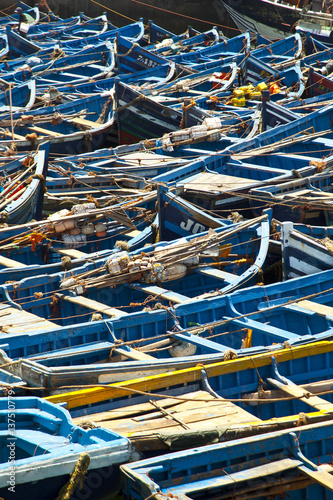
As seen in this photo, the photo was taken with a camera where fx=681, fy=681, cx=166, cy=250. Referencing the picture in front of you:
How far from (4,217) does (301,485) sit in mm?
8980

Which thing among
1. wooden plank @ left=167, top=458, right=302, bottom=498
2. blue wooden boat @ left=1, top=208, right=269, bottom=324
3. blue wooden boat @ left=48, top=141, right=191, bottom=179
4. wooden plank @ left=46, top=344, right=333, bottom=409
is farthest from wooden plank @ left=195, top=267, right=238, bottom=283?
blue wooden boat @ left=48, top=141, right=191, bottom=179

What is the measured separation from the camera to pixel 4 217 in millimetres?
14719

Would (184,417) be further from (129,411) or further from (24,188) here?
(24,188)

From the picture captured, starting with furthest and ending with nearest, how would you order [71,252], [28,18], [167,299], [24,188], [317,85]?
[28,18] < [317,85] < [24,188] < [71,252] < [167,299]

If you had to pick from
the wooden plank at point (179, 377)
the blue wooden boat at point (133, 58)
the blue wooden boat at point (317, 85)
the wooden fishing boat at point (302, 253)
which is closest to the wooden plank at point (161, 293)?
the wooden plank at point (179, 377)

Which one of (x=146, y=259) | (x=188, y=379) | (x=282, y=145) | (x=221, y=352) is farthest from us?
(x=282, y=145)

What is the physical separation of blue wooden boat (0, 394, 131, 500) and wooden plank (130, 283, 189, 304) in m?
3.82

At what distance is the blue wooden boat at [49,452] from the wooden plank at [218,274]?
5.09 meters

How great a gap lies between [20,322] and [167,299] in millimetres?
2604

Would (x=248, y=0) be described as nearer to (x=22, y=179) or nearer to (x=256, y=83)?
(x=256, y=83)

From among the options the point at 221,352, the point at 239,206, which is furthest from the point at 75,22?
the point at 221,352

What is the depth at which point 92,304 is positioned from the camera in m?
12.0

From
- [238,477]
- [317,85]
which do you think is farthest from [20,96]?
[238,477]

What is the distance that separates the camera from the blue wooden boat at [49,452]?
7531 millimetres
